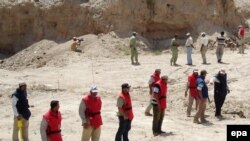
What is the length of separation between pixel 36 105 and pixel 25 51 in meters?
10.00

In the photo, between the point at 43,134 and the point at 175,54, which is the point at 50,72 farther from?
the point at 43,134

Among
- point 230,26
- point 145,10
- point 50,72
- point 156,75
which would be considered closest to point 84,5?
point 145,10

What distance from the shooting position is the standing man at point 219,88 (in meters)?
15.0

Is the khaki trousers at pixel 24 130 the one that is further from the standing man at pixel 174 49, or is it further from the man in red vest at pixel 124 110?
the standing man at pixel 174 49

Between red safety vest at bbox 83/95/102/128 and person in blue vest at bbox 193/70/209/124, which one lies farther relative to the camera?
person in blue vest at bbox 193/70/209/124

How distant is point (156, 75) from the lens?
47.5 ft

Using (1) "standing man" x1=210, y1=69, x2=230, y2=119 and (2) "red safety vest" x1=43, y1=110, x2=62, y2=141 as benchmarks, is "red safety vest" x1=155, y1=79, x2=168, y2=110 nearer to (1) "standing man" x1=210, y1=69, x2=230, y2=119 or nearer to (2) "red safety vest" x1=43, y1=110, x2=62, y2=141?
(1) "standing man" x1=210, y1=69, x2=230, y2=119

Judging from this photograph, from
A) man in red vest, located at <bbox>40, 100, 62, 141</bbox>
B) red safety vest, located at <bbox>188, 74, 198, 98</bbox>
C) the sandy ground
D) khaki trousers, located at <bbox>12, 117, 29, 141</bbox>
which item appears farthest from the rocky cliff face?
man in red vest, located at <bbox>40, 100, 62, 141</bbox>

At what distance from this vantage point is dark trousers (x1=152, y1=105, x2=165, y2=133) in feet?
41.7

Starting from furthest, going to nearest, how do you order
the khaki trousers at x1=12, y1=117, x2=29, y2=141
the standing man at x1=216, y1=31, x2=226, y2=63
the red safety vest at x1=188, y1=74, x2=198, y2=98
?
the standing man at x1=216, y1=31, x2=226, y2=63 → the red safety vest at x1=188, y1=74, x2=198, y2=98 → the khaki trousers at x1=12, y1=117, x2=29, y2=141

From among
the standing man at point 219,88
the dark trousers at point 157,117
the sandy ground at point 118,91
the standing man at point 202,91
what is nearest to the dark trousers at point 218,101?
the standing man at point 219,88

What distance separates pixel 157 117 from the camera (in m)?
12.8

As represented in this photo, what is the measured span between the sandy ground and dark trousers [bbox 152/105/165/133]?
0.26m

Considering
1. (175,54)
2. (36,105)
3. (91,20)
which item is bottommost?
(36,105)
